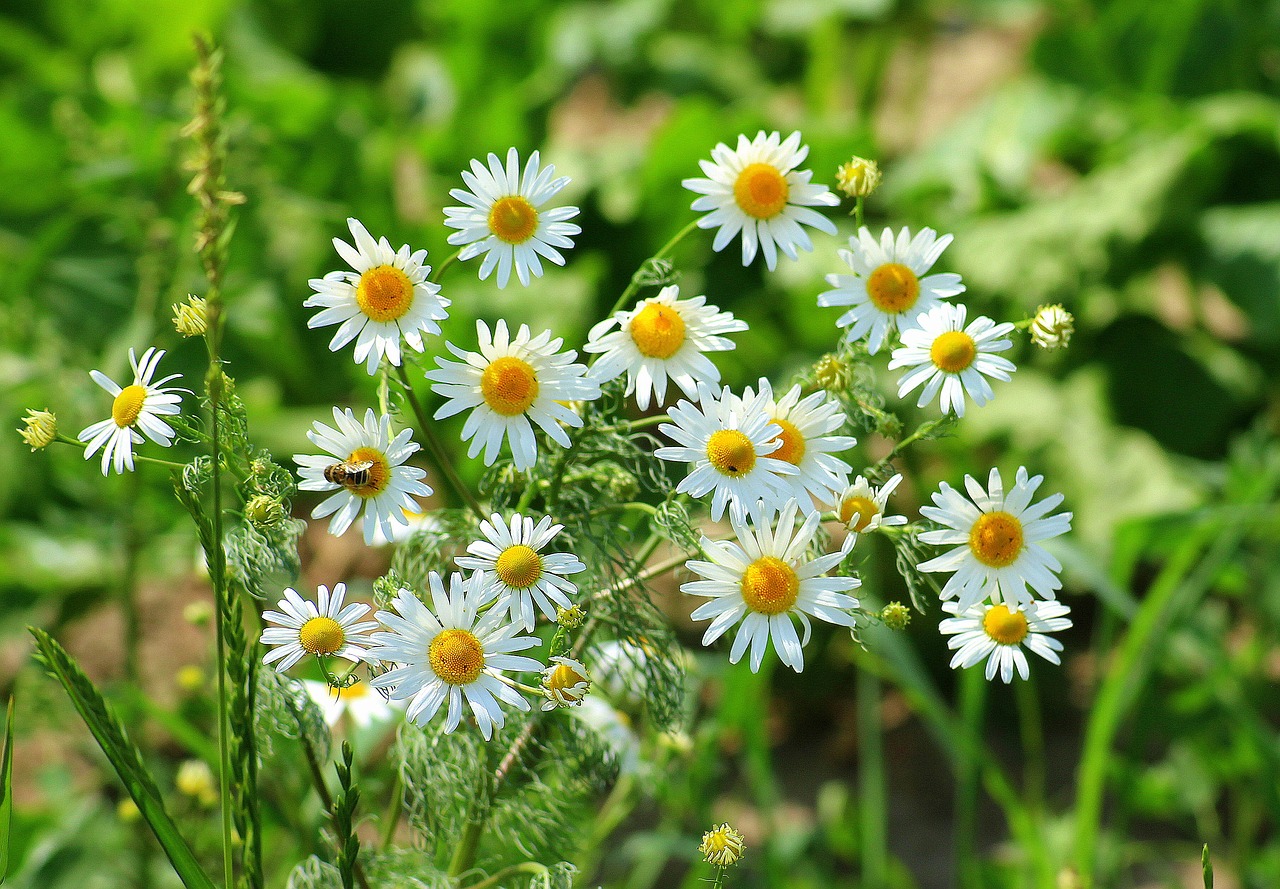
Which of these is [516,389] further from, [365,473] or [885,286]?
[885,286]

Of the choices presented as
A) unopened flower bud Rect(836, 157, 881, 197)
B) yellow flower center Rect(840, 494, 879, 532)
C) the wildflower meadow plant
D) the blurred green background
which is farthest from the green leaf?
the blurred green background

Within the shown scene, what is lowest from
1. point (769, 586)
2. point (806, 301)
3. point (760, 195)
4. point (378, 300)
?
point (769, 586)

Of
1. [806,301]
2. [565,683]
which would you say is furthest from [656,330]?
[806,301]

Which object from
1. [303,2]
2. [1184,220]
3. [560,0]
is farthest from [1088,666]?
[303,2]

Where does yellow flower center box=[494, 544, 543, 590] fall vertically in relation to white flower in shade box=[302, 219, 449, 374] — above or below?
below

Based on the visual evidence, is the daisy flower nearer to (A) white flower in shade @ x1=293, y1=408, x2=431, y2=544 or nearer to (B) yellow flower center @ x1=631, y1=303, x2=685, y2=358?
(B) yellow flower center @ x1=631, y1=303, x2=685, y2=358

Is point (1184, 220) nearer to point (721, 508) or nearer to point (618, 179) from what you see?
point (618, 179)
